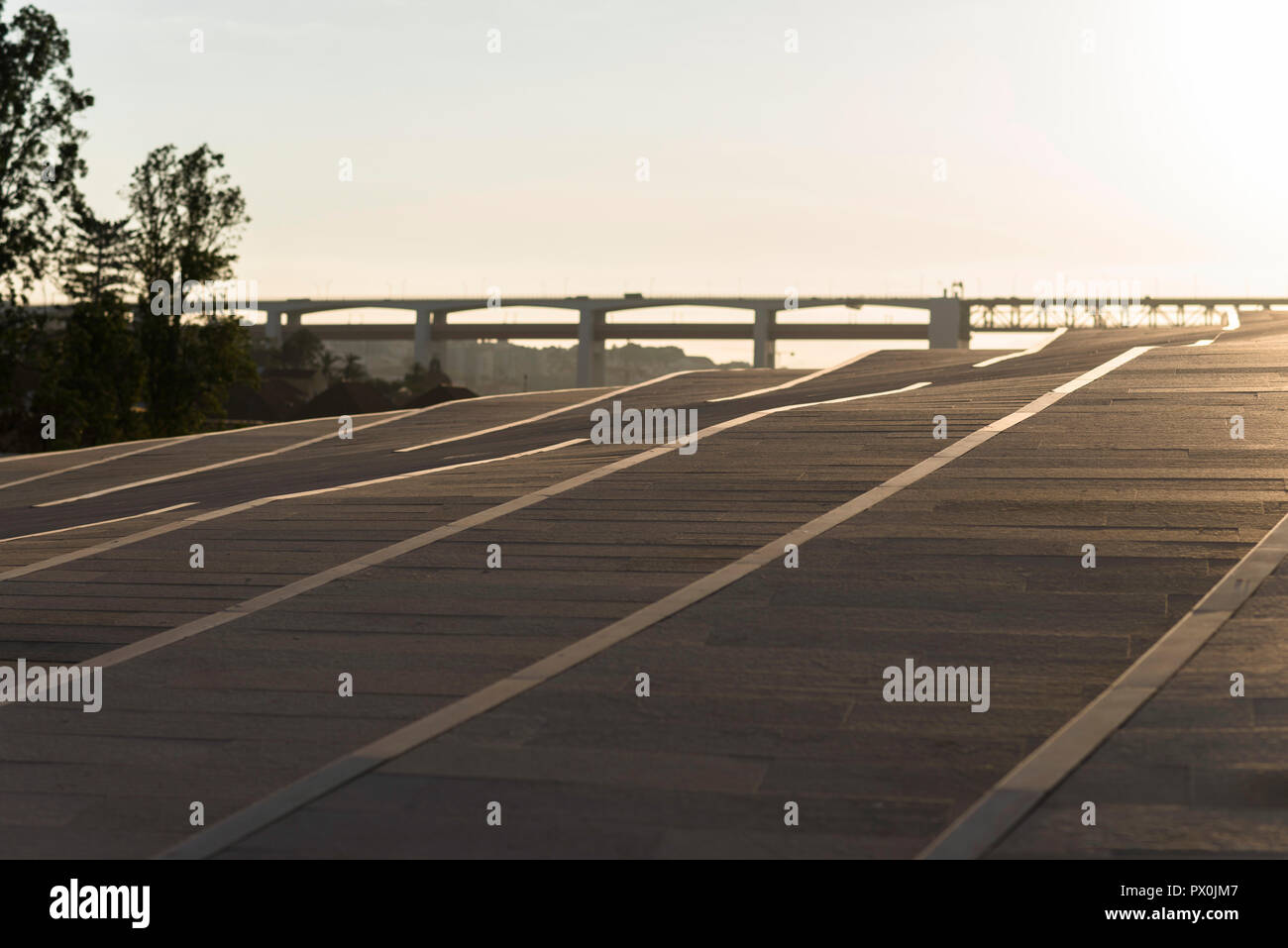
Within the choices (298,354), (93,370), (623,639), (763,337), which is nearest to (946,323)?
(763,337)

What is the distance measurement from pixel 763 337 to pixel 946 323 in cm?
1900

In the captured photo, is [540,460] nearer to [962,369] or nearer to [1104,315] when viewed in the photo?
[962,369]

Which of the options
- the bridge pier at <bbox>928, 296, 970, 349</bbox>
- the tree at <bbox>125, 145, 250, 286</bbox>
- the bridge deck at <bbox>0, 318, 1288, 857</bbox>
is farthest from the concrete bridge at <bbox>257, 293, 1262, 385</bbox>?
the bridge deck at <bbox>0, 318, 1288, 857</bbox>

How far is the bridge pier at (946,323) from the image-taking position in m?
128

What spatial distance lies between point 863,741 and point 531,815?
172 centimetres

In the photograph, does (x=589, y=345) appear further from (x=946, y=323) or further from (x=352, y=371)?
(x=946, y=323)

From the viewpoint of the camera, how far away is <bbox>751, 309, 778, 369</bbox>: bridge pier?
138 metres

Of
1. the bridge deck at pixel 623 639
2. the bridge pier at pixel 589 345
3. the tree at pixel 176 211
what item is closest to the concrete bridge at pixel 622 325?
the bridge pier at pixel 589 345

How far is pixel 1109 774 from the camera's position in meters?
5.99

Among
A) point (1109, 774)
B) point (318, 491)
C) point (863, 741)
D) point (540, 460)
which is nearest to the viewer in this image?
point (1109, 774)

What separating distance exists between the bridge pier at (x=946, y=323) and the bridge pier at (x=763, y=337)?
16128 mm
